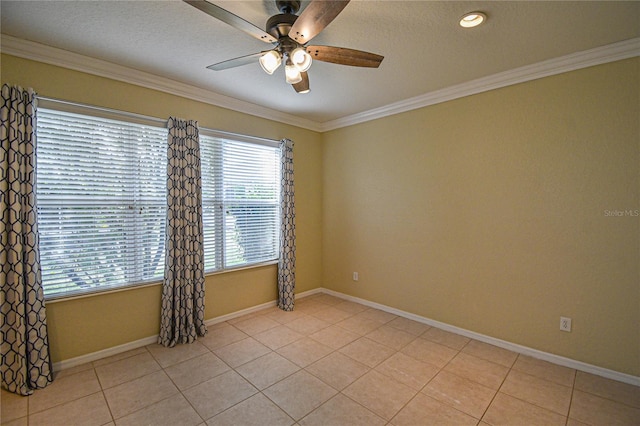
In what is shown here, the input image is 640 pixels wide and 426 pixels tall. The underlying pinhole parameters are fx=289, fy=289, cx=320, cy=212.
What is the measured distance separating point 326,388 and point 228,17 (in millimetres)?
2533

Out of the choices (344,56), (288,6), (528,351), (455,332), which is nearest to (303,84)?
(344,56)

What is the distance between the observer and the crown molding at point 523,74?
223 cm

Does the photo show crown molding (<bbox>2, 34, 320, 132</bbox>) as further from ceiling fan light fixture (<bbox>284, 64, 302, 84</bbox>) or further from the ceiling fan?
ceiling fan light fixture (<bbox>284, 64, 302, 84</bbox>)

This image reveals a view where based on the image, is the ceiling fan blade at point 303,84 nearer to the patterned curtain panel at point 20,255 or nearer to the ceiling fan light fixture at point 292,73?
the ceiling fan light fixture at point 292,73

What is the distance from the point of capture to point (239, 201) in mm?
3594

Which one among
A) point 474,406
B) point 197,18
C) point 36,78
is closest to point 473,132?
point 474,406

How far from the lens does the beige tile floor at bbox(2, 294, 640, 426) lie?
1.93m

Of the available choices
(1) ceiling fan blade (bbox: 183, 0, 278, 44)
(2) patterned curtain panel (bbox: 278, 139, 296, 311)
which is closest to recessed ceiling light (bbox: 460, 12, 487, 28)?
(1) ceiling fan blade (bbox: 183, 0, 278, 44)

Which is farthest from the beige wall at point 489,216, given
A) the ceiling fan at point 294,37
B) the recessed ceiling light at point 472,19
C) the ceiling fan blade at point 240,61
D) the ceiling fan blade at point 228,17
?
the ceiling fan blade at point 228,17

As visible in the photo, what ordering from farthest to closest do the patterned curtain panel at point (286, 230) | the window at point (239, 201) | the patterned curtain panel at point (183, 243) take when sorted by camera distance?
the patterned curtain panel at point (286, 230)
the window at point (239, 201)
the patterned curtain panel at point (183, 243)

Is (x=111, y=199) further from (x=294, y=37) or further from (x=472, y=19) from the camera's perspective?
(x=472, y=19)

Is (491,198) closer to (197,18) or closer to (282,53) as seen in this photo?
(282,53)

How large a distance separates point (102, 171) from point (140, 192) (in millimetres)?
348

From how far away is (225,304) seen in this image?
3.50m
